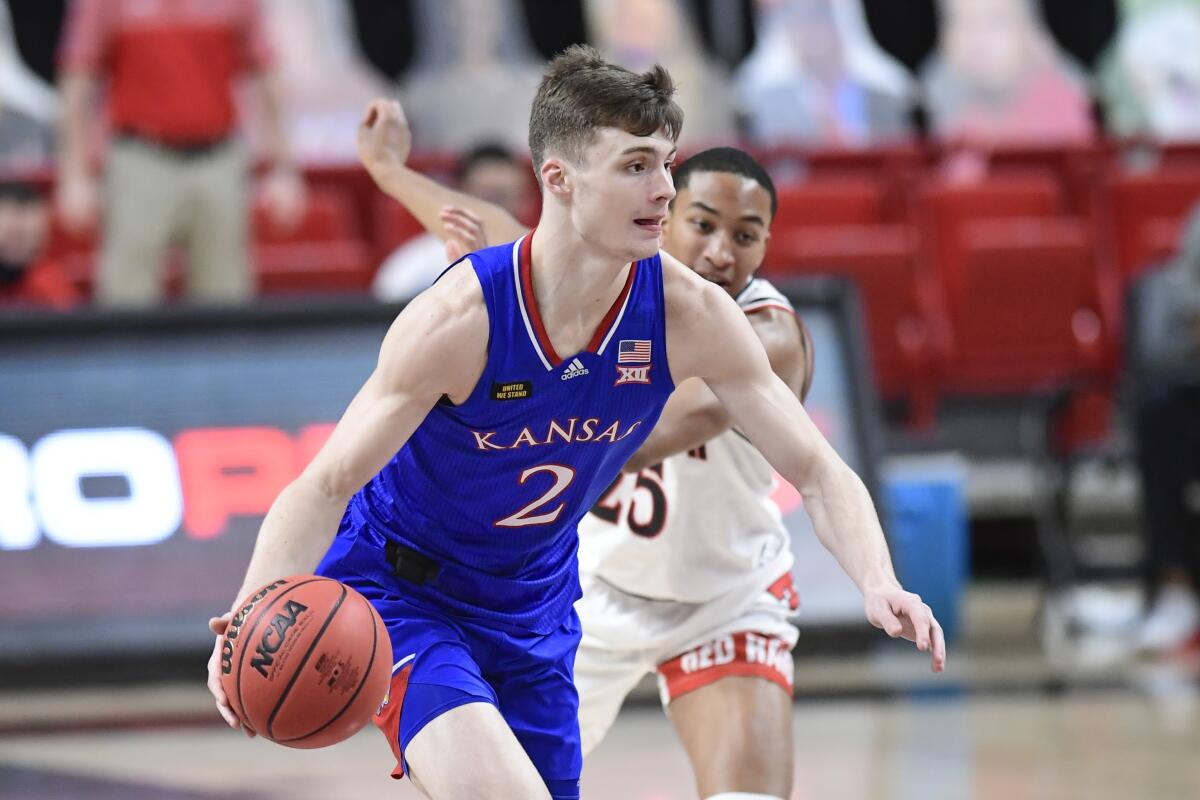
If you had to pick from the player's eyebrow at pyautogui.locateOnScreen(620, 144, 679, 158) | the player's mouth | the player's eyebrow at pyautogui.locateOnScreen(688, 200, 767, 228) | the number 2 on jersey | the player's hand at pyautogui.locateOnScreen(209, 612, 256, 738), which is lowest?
the player's hand at pyautogui.locateOnScreen(209, 612, 256, 738)

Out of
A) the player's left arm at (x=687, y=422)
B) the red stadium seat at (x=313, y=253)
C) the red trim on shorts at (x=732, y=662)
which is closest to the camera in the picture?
the player's left arm at (x=687, y=422)

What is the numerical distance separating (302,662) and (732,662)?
1.31 metres

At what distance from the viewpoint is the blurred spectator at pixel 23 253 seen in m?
7.83

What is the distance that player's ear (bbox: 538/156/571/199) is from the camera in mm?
3291

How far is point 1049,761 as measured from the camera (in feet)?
20.7

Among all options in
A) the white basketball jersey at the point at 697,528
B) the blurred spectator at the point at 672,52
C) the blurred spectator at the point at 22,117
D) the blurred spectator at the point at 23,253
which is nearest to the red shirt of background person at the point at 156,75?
the blurred spectator at the point at 23,253

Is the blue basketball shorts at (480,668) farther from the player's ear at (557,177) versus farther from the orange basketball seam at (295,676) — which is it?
the player's ear at (557,177)

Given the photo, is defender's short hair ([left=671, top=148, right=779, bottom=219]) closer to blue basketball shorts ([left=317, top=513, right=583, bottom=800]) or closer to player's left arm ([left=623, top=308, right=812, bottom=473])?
player's left arm ([left=623, top=308, right=812, bottom=473])

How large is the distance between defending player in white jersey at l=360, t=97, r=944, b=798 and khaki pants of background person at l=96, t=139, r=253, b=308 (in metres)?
3.95

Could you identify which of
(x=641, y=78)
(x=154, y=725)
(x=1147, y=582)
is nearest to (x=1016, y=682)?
(x=1147, y=582)

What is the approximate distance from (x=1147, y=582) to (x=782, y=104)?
4.68m

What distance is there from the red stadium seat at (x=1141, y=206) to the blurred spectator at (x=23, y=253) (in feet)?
18.7

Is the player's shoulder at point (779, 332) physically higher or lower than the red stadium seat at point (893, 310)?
higher

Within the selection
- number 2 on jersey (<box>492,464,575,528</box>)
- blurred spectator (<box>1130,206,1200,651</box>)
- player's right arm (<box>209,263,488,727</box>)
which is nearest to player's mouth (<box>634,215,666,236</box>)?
player's right arm (<box>209,263,488,727</box>)
